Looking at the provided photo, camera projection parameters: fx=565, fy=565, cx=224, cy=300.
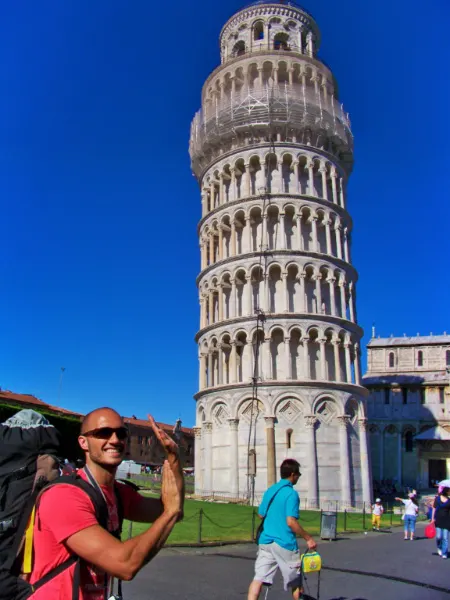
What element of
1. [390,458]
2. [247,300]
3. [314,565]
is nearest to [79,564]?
[314,565]

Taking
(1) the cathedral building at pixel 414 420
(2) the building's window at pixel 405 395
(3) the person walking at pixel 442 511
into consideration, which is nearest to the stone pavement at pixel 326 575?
(3) the person walking at pixel 442 511

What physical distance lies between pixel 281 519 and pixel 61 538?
515cm

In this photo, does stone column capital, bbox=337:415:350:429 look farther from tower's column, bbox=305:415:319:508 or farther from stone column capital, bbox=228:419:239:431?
stone column capital, bbox=228:419:239:431

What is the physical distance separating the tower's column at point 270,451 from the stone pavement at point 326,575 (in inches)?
654

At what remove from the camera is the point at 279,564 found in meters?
7.36

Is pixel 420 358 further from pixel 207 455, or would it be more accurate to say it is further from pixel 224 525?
pixel 224 525

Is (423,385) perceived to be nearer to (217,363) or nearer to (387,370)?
(387,370)

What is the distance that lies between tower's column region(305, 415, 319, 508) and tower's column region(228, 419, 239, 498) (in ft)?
14.0

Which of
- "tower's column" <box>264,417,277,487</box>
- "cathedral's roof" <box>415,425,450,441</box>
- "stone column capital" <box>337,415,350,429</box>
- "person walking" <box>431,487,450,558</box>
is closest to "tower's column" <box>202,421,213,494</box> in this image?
"tower's column" <box>264,417,277,487</box>

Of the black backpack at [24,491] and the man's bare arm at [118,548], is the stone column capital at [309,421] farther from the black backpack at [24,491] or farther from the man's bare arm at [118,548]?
the man's bare arm at [118,548]

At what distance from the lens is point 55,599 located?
2.91 metres

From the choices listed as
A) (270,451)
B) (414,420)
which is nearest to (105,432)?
(270,451)

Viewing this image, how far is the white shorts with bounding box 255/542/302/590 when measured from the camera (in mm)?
7320

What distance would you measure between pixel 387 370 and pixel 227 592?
60.4 m
